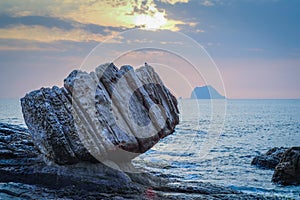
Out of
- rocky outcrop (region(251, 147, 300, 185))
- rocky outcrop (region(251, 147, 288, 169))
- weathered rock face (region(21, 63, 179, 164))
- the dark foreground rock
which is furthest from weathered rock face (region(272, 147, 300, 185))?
weathered rock face (region(21, 63, 179, 164))

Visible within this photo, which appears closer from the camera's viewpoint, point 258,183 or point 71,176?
point 71,176

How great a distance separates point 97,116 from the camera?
48.4 feet

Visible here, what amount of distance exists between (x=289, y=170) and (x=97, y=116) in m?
11.8

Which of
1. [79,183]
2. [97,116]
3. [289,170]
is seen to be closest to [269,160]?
[289,170]

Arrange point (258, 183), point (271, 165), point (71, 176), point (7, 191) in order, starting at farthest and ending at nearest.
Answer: point (271, 165) < point (258, 183) < point (71, 176) < point (7, 191)

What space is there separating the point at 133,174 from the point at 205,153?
18916mm

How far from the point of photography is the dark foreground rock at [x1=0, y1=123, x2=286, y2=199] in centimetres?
1241

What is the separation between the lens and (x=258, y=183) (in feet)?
67.7

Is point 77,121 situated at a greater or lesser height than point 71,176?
greater

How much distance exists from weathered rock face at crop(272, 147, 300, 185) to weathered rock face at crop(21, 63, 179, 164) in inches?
319

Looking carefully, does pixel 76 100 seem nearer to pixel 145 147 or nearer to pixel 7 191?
pixel 145 147

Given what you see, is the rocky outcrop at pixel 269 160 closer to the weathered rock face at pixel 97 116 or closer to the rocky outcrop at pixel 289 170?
the rocky outcrop at pixel 289 170

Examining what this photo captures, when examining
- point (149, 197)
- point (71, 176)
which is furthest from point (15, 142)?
point (149, 197)

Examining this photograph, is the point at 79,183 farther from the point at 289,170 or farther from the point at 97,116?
the point at 289,170
